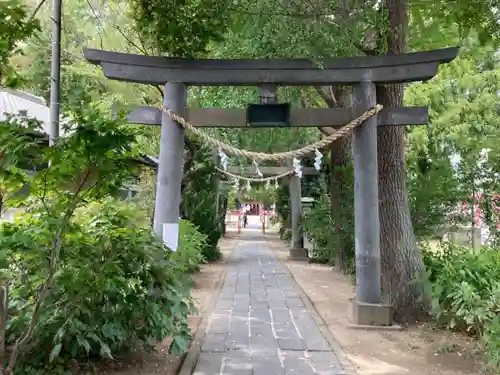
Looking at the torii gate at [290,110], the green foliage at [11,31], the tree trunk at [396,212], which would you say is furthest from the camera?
the tree trunk at [396,212]

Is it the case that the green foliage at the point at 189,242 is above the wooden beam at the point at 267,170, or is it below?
below

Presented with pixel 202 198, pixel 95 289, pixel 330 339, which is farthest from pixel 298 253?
pixel 95 289

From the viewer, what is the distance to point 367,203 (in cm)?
696

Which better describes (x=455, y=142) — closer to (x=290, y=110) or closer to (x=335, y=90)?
(x=335, y=90)

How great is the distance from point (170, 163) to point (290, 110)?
1.84 metres

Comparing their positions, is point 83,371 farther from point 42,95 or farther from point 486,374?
point 42,95

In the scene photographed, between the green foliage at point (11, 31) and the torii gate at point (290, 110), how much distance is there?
3.05m

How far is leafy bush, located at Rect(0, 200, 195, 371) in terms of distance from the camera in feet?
12.9

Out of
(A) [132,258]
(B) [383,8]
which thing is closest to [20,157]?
(A) [132,258]

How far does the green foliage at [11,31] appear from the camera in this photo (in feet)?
11.4

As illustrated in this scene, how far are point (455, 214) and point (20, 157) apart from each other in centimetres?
836

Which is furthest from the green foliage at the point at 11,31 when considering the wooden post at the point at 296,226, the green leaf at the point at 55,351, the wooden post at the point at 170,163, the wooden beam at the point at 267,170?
the wooden beam at the point at 267,170

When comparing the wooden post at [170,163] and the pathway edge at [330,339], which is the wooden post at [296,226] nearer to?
the pathway edge at [330,339]

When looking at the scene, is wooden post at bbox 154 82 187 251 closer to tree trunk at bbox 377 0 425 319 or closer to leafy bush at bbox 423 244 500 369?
tree trunk at bbox 377 0 425 319
